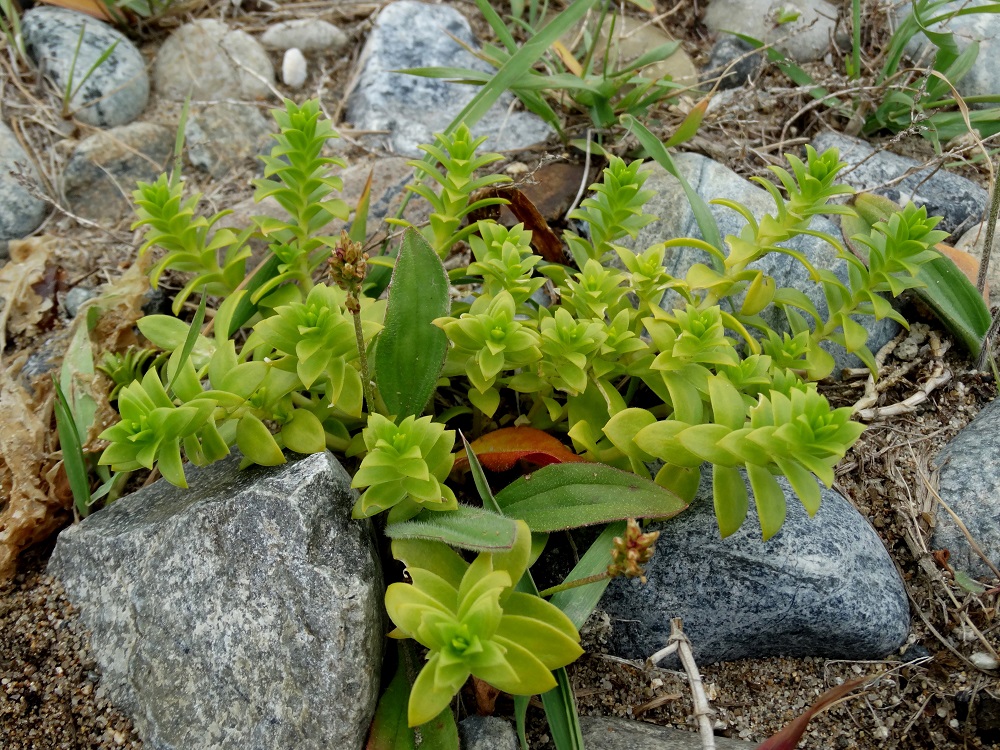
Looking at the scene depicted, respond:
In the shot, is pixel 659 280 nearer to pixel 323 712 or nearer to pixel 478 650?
pixel 478 650

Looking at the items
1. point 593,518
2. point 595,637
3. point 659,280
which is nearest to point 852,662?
point 595,637

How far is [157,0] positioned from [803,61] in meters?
3.21

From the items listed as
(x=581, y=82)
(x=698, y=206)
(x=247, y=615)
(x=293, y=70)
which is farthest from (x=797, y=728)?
(x=293, y=70)

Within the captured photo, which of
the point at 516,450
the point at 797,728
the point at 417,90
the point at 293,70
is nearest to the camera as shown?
the point at 797,728

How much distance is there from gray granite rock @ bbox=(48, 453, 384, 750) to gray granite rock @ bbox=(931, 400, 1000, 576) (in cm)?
171

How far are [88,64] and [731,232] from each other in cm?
302

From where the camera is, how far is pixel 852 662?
2.37 metres

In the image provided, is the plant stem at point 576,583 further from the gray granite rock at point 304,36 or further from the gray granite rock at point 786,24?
the gray granite rock at point 304,36

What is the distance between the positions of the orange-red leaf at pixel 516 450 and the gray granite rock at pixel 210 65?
2.41m

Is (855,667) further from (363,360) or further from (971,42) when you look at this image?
(971,42)

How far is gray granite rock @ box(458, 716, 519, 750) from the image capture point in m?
2.10

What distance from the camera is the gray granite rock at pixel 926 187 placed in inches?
130

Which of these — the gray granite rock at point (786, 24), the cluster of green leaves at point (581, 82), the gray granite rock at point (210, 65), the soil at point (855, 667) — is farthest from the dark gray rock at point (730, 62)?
the gray granite rock at point (210, 65)

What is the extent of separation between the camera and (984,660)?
2297 mm
